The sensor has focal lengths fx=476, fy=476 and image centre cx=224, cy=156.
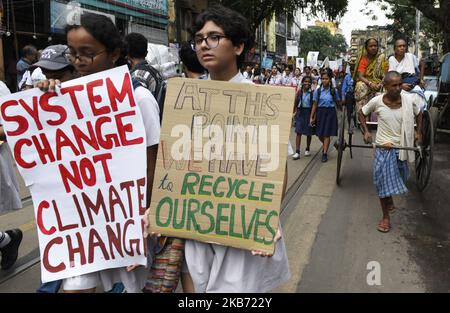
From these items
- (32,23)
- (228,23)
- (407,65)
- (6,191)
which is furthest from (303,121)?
(32,23)

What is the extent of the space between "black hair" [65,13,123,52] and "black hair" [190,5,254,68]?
39cm

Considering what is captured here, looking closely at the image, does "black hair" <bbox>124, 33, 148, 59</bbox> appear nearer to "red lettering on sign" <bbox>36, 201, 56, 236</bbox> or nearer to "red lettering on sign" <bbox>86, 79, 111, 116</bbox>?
"red lettering on sign" <bbox>86, 79, 111, 116</bbox>

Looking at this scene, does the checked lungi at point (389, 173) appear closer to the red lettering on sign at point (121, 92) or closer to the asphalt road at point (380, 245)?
the asphalt road at point (380, 245)

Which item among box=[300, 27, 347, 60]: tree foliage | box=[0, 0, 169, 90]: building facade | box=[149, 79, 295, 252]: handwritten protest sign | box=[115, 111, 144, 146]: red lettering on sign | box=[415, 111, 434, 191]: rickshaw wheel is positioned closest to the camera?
box=[149, 79, 295, 252]: handwritten protest sign

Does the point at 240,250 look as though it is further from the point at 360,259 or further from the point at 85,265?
the point at 360,259

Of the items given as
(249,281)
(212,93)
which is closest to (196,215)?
(249,281)

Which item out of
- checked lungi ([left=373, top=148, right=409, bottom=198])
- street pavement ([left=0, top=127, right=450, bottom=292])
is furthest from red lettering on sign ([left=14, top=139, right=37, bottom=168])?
checked lungi ([left=373, top=148, right=409, bottom=198])

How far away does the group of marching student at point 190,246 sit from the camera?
2.09 meters

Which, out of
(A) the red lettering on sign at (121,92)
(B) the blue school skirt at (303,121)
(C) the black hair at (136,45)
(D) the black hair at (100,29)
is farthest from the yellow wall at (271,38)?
(A) the red lettering on sign at (121,92)

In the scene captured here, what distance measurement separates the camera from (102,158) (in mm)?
2100

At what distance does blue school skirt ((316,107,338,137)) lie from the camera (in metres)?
8.61

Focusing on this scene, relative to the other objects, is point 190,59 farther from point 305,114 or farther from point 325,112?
point 305,114

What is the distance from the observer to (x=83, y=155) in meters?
2.11

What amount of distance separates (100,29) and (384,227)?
371 centimetres
